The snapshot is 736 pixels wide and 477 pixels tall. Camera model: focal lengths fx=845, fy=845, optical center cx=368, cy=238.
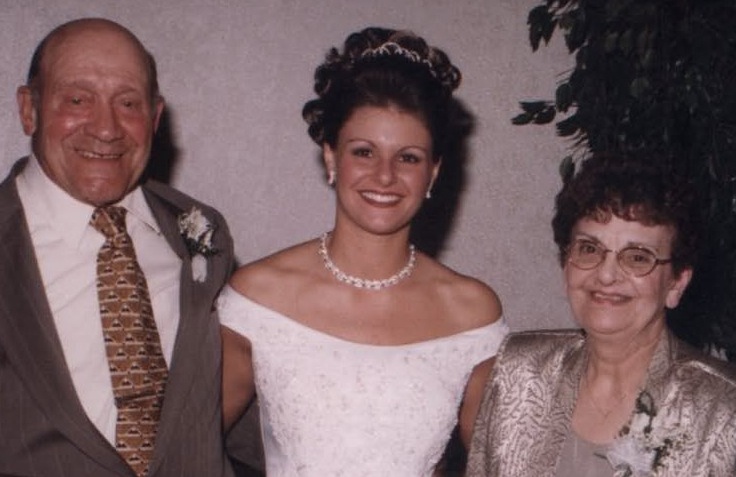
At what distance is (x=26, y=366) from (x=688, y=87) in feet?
7.39

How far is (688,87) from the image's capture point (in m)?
2.88

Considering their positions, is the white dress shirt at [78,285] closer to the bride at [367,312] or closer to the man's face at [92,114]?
the man's face at [92,114]

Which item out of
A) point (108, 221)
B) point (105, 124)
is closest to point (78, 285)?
point (108, 221)

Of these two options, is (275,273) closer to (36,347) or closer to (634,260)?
(36,347)

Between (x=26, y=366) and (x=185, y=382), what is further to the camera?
(x=185, y=382)

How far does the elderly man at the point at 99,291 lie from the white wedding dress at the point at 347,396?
0.17m

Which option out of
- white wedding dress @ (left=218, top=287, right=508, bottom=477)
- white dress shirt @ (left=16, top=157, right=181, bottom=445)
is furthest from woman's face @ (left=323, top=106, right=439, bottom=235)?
white dress shirt @ (left=16, top=157, right=181, bottom=445)

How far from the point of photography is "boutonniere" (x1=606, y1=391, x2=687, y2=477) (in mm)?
2018

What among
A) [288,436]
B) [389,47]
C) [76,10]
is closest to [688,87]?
[389,47]

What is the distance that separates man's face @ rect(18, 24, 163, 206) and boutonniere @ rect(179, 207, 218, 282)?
Answer: 0.66ft

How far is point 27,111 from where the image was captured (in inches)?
94.8

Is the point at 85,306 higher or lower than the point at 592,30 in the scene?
lower

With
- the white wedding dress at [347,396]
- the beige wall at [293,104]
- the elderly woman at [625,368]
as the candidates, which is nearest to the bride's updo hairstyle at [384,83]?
the elderly woman at [625,368]

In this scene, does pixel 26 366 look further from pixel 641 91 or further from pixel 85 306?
pixel 641 91
